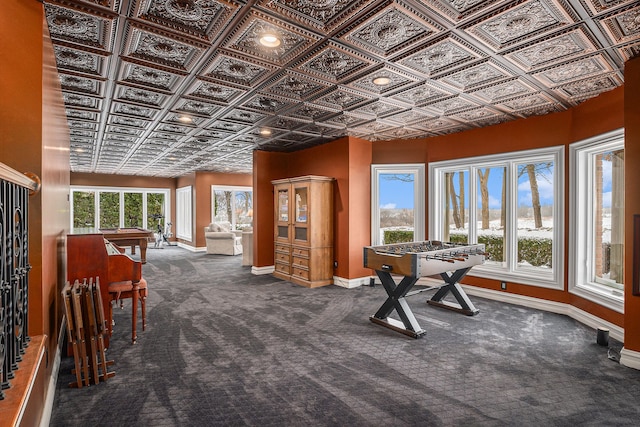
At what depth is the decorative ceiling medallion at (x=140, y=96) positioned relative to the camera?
3.81 metres

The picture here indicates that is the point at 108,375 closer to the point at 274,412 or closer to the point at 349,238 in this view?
the point at 274,412

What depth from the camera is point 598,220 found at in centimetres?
423

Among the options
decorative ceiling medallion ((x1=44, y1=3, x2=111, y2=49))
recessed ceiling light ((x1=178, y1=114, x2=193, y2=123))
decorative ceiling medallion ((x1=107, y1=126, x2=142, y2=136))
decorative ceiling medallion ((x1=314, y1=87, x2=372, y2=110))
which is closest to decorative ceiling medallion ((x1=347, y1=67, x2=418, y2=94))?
decorative ceiling medallion ((x1=314, y1=87, x2=372, y2=110))

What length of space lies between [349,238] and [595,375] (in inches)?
150

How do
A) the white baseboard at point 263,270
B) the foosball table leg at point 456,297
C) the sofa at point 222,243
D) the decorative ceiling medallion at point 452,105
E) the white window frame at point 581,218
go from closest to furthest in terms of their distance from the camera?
1. the decorative ceiling medallion at point 452,105
2. the white window frame at point 581,218
3. the foosball table leg at point 456,297
4. the white baseboard at point 263,270
5. the sofa at point 222,243

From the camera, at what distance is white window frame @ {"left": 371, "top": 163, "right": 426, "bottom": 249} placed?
246 inches

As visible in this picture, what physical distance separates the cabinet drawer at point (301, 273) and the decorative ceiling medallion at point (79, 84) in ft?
13.5

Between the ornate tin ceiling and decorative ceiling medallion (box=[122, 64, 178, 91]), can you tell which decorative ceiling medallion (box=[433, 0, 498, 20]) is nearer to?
the ornate tin ceiling

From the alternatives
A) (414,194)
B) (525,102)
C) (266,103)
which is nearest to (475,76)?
(525,102)

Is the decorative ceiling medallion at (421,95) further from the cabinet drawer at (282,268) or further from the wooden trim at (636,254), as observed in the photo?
the cabinet drawer at (282,268)

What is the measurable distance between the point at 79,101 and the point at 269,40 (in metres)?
3.03

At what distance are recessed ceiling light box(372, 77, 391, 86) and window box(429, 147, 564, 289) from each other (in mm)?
2671

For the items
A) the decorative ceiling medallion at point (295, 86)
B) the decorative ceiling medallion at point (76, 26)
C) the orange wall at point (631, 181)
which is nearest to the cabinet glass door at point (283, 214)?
the decorative ceiling medallion at point (295, 86)

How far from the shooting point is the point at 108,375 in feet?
9.08
